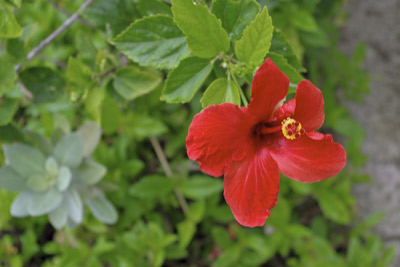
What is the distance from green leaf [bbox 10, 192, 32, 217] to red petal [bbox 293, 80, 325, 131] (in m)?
0.93

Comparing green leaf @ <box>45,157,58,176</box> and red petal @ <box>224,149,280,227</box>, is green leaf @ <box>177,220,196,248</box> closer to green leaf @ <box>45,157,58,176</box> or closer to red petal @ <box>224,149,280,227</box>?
green leaf @ <box>45,157,58,176</box>

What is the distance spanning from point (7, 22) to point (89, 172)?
571 millimetres

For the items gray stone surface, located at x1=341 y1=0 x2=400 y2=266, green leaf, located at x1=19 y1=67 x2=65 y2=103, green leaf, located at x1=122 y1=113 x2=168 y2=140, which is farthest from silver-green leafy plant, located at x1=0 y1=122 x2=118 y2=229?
gray stone surface, located at x1=341 y1=0 x2=400 y2=266

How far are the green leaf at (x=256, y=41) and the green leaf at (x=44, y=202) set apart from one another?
79cm

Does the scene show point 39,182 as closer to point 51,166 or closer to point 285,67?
point 51,166

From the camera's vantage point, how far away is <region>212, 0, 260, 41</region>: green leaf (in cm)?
71

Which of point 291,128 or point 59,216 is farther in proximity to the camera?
point 59,216

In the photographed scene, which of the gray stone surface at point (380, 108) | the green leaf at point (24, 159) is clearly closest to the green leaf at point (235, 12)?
the green leaf at point (24, 159)

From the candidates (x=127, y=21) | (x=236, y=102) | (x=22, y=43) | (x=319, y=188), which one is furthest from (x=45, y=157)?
(x=319, y=188)

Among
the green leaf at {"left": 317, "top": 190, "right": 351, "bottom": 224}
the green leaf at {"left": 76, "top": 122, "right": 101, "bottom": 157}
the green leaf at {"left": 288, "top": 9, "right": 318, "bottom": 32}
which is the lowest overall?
the green leaf at {"left": 317, "top": 190, "right": 351, "bottom": 224}

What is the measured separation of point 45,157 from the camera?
1.24 metres

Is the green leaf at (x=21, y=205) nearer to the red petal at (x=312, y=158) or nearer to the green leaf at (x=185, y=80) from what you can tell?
the green leaf at (x=185, y=80)

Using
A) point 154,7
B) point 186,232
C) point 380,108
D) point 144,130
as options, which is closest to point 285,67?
point 154,7

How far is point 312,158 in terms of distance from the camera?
0.65m
